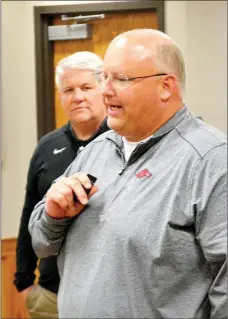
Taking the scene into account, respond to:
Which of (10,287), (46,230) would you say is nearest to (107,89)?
(46,230)

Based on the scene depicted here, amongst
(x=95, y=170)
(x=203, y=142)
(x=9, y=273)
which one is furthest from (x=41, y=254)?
(x=203, y=142)

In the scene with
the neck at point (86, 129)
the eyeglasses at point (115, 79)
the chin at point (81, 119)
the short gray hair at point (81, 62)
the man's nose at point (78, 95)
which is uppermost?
the short gray hair at point (81, 62)

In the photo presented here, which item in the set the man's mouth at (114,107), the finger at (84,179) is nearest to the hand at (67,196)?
the finger at (84,179)

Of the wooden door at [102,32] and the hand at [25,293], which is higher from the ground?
the wooden door at [102,32]

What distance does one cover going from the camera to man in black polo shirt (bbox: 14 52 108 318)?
0.64 meters

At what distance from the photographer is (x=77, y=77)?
643 millimetres

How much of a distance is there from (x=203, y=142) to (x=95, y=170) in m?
0.16

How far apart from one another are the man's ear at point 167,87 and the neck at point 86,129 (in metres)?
0.11

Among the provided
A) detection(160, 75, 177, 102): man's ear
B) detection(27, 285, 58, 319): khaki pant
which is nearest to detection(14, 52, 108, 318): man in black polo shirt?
detection(27, 285, 58, 319): khaki pant

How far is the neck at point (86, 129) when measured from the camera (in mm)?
650

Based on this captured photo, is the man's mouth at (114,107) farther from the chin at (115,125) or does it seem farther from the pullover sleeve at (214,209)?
the pullover sleeve at (214,209)

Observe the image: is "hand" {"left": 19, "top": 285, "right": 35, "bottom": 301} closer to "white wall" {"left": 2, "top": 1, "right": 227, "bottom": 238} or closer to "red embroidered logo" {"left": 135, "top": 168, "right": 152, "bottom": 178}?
"white wall" {"left": 2, "top": 1, "right": 227, "bottom": 238}

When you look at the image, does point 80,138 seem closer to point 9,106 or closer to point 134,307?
point 9,106

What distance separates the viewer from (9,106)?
2.30ft
